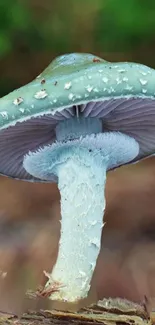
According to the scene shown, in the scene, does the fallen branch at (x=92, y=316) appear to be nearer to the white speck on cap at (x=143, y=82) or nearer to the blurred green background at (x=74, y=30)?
the white speck on cap at (x=143, y=82)

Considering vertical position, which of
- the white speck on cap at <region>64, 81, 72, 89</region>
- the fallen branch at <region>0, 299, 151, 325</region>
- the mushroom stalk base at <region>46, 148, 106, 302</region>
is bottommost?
the fallen branch at <region>0, 299, 151, 325</region>

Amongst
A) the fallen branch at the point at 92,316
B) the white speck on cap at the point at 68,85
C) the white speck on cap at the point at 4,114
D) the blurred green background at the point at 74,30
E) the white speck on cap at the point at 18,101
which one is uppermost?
the blurred green background at the point at 74,30

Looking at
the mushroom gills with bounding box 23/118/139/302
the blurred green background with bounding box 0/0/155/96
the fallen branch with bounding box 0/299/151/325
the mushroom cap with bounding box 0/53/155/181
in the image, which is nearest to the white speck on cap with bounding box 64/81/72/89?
the mushroom cap with bounding box 0/53/155/181

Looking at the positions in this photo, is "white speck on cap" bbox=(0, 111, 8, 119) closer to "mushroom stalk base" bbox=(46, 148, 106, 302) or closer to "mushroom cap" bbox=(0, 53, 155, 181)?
"mushroom cap" bbox=(0, 53, 155, 181)

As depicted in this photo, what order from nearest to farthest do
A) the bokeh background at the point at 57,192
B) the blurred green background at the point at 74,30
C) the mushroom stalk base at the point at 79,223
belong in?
the mushroom stalk base at the point at 79,223 → the bokeh background at the point at 57,192 → the blurred green background at the point at 74,30

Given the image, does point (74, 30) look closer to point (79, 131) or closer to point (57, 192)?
point (57, 192)

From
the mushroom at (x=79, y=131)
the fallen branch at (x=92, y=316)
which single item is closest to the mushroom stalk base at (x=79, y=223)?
the mushroom at (x=79, y=131)

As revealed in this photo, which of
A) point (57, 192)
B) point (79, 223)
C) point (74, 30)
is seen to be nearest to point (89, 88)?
point (79, 223)
